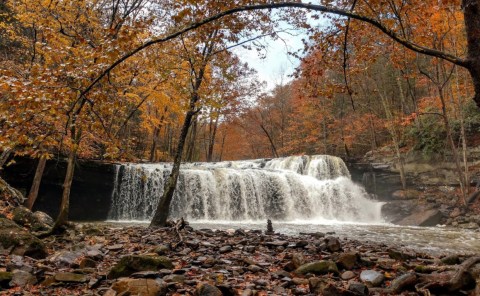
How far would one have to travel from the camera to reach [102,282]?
489cm

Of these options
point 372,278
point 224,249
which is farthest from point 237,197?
point 372,278

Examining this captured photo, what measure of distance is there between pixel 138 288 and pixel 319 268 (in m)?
2.94

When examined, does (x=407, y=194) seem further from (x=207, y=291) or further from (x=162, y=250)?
(x=207, y=291)

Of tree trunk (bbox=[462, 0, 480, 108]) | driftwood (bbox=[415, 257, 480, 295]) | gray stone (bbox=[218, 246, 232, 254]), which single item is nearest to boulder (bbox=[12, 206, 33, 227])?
gray stone (bbox=[218, 246, 232, 254])

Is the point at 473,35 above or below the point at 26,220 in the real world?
above

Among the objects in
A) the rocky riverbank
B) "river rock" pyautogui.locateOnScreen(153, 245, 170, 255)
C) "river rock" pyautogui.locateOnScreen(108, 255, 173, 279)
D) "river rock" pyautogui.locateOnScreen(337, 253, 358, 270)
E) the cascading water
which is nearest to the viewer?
the rocky riverbank

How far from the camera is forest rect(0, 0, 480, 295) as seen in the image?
A: 4676 mm

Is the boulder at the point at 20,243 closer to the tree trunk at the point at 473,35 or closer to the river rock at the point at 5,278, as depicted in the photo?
the river rock at the point at 5,278

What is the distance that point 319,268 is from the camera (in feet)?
18.0

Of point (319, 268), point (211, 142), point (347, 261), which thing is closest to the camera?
point (319, 268)

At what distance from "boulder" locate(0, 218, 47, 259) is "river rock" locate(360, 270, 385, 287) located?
6.03 meters

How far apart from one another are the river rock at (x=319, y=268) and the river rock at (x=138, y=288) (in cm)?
238

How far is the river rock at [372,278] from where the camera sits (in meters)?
4.78

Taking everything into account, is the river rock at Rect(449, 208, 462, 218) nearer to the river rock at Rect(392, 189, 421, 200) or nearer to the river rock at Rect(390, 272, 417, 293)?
the river rock at Rect(392, 189, 421, 200)
